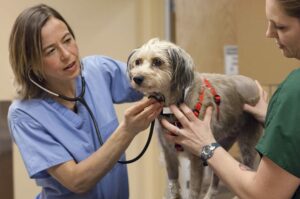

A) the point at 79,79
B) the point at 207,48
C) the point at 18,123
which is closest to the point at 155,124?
the point at 79,79

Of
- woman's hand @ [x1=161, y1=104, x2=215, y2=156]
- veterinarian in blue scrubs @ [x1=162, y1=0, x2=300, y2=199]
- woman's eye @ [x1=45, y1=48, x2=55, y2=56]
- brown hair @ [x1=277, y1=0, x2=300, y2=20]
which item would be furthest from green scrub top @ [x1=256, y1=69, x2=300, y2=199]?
woman's eye @ [x1=45, y1=48, x2=55, y2=56]

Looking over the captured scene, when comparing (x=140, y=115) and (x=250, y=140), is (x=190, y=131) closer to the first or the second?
(x=140, y=115)

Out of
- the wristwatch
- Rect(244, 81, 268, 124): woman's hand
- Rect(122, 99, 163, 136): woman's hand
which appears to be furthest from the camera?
Rect(244, 81, 268, 124): woman's hand

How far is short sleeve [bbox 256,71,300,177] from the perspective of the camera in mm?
810

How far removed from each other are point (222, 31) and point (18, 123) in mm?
1231

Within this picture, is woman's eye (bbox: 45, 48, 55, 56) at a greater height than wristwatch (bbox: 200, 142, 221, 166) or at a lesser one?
greater

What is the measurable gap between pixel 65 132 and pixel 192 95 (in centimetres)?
42

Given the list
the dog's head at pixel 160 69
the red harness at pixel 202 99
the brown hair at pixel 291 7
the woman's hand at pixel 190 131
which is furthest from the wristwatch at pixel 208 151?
the brown hair at pixel 291 7

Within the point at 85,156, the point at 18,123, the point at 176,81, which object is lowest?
the point at 85,156

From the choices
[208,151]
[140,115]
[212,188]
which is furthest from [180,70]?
[212,188]

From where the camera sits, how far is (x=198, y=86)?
132cm

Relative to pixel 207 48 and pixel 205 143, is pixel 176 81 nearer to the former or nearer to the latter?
pixel 205 143

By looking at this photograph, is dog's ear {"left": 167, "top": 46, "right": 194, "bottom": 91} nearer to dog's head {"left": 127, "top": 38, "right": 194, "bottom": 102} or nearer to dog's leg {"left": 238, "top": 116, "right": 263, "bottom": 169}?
dog's head {"left": 127, "top": 38, "right": 194, "bottom": 102}

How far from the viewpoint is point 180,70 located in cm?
129
